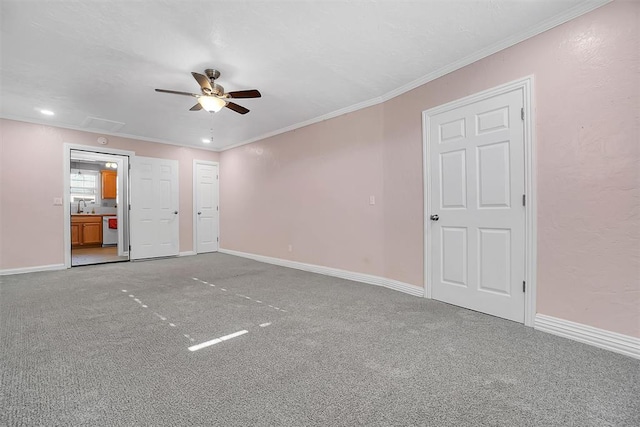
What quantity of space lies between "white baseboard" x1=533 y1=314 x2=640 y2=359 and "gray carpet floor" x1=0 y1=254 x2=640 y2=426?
7 cm

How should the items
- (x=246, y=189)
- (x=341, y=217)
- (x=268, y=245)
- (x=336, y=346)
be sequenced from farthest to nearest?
(x=246, y=189)
(x=268, y=245)
(x=341, y=217)
(x=336, y=346)

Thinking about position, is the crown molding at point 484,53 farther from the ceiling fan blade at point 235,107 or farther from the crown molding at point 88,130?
the crown molding at point 88,130

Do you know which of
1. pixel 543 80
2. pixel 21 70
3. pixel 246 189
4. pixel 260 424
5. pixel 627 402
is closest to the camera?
pixel 260 424

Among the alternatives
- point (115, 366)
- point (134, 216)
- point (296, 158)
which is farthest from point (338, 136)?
point (134, 216)

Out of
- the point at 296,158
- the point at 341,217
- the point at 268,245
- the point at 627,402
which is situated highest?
the point at 296,158

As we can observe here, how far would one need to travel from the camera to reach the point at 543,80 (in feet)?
7.98

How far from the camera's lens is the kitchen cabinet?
7801 mm

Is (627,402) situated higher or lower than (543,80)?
lower

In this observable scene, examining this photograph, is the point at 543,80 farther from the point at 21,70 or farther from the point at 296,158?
the point at 21,70

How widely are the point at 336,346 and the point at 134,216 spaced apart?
546 cm

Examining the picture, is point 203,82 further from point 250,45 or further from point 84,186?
point 84,186

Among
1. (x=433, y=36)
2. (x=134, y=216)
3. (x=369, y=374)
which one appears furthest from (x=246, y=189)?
(x=369, y=374)

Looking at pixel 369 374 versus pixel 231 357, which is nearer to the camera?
pixel 369 374

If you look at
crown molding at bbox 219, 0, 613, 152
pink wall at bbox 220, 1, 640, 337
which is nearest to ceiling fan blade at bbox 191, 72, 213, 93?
crown molding at bbox 219, 0, 613, 152
